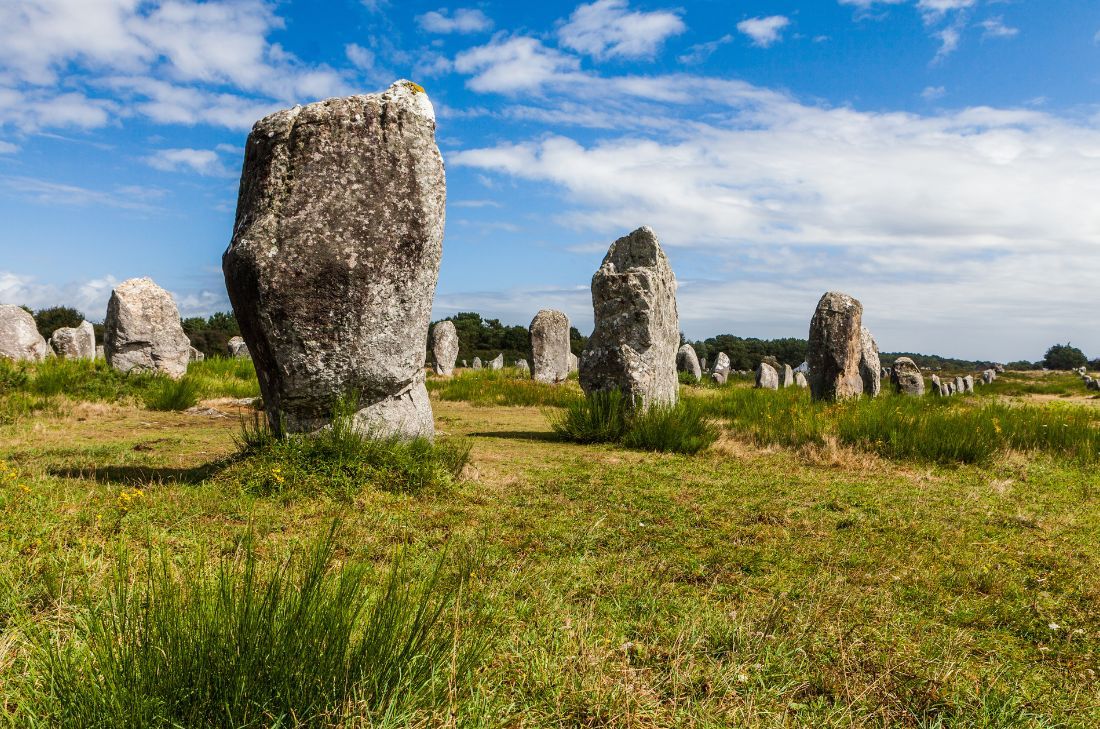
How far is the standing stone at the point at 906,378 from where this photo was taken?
19.2 meters

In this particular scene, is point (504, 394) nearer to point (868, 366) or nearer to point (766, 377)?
point (868, 366)

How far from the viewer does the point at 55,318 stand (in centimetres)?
4244

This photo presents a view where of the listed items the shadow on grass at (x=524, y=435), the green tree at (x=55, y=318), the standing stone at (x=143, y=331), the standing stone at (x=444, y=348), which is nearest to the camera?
the shadow on grass at (x=524, y=435)

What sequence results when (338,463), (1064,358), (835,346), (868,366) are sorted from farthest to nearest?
(1064,358)
(868,366)
(835,346)
(338,463)

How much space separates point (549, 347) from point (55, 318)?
3410 centimetres

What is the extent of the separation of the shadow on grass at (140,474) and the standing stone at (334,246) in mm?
729

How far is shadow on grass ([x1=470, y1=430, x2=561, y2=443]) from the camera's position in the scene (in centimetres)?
999

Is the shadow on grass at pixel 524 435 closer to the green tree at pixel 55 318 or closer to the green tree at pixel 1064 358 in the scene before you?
the green tree at pixel 55 318

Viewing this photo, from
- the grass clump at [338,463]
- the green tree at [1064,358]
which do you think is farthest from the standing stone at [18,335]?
the green tree at [1064,358]

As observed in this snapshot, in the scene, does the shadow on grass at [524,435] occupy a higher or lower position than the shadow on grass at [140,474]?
lower

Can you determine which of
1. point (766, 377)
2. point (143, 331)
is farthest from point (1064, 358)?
point (143, 331)

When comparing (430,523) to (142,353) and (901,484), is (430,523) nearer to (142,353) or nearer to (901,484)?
(901,484)

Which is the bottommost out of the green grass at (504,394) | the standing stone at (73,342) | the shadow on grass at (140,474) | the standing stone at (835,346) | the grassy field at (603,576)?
the grassy field at (603,576)

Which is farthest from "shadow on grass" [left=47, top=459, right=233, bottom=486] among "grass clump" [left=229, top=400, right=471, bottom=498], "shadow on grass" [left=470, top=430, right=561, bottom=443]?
"shadow on grass" [left=470, top=430, right=561, bottom=443]
